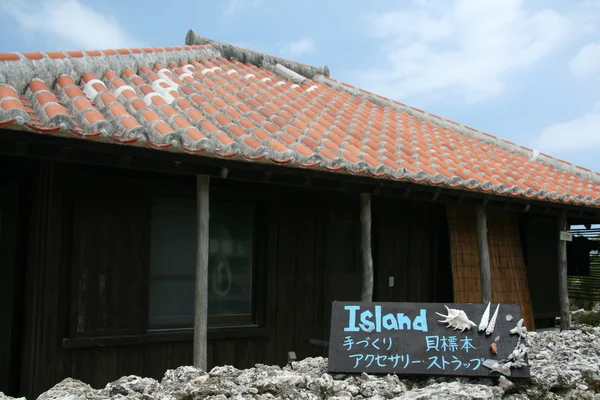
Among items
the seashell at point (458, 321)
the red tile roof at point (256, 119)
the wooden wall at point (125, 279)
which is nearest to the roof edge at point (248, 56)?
the red tile roof at point (256, 119)

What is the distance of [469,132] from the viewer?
35.8ft

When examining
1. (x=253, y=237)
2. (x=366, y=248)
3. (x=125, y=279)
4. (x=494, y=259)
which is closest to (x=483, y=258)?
(x=494, y=259)

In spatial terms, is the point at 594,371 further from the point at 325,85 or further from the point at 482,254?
the point at 325,85

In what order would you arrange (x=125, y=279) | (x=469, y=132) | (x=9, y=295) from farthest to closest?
(x=469, y=132), (x=125, y=279), (x=9, y=295)

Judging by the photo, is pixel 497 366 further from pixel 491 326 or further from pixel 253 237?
pixel 253 237

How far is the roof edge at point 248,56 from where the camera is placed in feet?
32.3

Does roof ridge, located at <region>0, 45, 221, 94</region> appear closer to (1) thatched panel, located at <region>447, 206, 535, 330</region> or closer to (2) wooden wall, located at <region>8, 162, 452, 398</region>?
(2) wooden wall, located at <region>8, 162, 452, 398</region>

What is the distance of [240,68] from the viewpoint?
956 cm

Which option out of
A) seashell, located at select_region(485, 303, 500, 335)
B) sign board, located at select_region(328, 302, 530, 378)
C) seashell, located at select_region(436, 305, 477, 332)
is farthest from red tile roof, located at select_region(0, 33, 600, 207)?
seashell, located at select_region(485, 303, 500, 335)

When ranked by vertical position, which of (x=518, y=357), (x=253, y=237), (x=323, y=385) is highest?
(x=253, y=237)

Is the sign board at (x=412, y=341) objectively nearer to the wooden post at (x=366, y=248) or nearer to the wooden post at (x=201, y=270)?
the wooden post at (x=201, y=270)

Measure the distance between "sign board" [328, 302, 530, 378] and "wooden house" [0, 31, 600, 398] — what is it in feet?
5.73

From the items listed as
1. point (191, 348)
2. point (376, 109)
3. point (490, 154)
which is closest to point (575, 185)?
point (490, 154)

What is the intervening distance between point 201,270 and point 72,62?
9.56 feet
